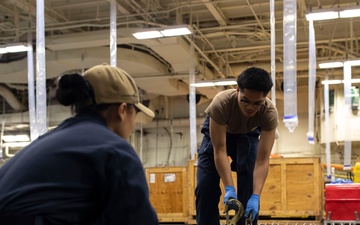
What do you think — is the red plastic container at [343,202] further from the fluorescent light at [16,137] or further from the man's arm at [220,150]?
the fluorescent light at [16,137]

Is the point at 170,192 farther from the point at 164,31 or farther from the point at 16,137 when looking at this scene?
the point at 16,137

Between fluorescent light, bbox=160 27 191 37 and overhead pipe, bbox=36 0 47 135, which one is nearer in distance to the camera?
overhead pipe, bbox=36 0 47 135

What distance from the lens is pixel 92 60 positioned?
32.4 feet

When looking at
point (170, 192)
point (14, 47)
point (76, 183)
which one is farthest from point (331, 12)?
point (76, 183)

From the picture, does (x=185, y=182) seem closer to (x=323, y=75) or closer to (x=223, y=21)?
(x=223, y=21)

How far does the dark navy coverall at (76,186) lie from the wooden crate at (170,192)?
6.06m

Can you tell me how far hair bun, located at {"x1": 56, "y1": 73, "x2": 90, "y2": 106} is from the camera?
1.43 metres

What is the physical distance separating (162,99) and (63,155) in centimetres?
1311

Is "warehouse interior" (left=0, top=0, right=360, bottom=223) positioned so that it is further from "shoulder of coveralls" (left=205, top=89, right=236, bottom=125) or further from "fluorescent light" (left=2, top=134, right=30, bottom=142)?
"shoulder of coveralls" (left=205, top=89, right=236, bottom=125)

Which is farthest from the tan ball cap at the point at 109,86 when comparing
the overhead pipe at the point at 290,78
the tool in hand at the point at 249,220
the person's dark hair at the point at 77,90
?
the overhead pipe at the point at 290,78

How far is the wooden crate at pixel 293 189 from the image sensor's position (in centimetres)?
638

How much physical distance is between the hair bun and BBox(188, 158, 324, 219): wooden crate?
17.0 feet

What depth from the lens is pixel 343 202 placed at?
6.21 metres

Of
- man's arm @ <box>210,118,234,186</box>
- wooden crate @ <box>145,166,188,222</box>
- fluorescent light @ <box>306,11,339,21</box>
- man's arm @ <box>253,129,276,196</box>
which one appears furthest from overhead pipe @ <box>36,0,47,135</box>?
fluorescent light @ <box>306,11,339,21</box>
